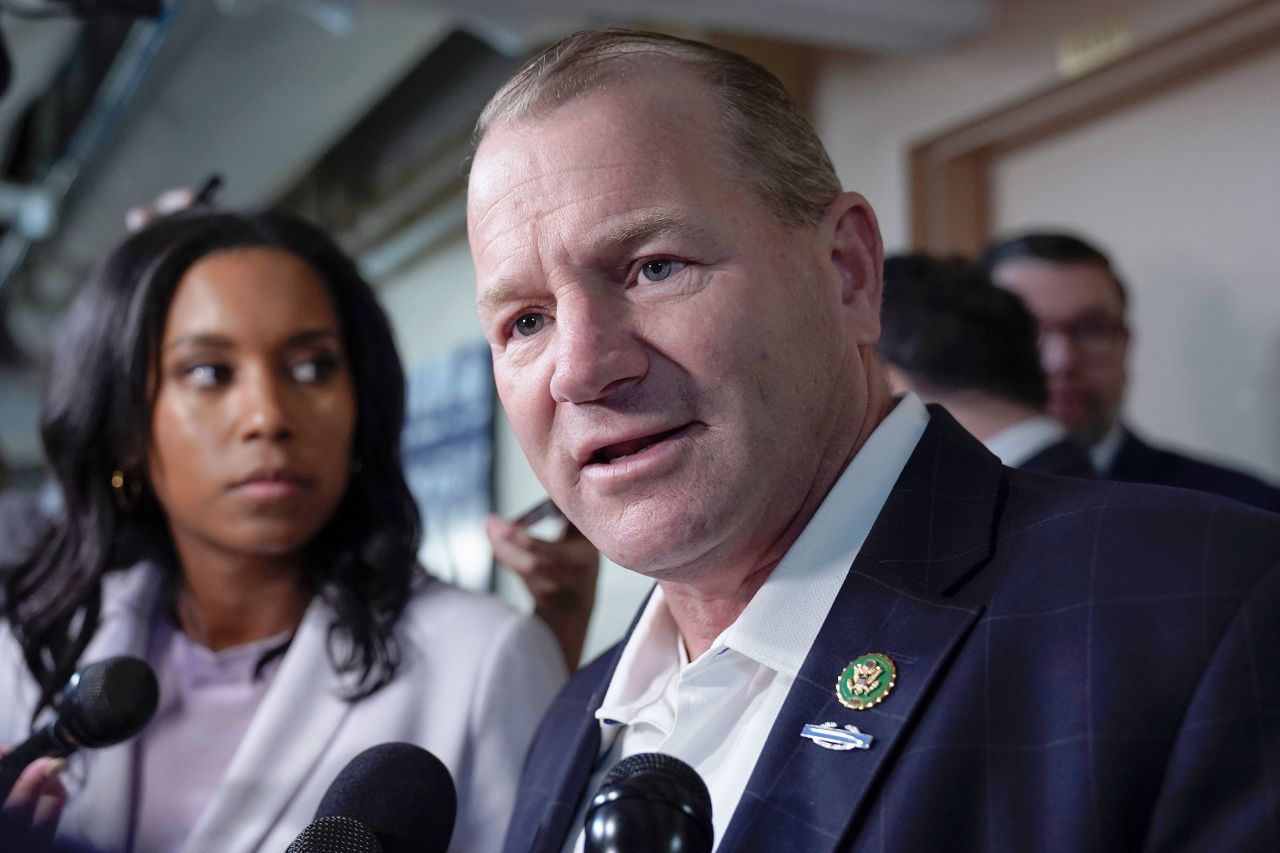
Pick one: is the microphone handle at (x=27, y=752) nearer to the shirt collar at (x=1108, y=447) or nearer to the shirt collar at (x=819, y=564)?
the shirt collar at (x=819, y=564)

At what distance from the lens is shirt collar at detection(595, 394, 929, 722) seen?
104 cm

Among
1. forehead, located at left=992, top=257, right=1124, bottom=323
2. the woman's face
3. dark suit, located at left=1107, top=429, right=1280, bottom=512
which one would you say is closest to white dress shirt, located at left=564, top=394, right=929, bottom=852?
the woman's face

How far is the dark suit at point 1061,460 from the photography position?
187 centimetres

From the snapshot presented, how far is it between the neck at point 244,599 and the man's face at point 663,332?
0.79 metres

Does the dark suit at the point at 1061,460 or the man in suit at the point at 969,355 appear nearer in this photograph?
the dark suit at the point at 1061,460

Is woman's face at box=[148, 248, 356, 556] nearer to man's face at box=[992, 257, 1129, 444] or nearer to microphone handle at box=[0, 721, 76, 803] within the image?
microphone handle at box=[0, 721, 76, 803]

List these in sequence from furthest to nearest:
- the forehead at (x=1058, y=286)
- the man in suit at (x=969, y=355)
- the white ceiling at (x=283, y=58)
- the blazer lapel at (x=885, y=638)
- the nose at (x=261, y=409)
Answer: the white ceiling at (x=283, y=58)
the forehead at (x=1058, y=286)
the man in suit at (x=969, y=355)
the nose at (x=261, y=409)
the blazer lapel at (x=885, y=638)

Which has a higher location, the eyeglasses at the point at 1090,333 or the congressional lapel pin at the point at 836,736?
the eyeglasses at the point at 1090,333

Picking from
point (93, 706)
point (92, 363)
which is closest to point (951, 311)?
point (92, 363)

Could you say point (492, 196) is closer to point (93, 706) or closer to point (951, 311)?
point (93, 706)

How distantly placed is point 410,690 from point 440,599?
16 cm

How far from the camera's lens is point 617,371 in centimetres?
102

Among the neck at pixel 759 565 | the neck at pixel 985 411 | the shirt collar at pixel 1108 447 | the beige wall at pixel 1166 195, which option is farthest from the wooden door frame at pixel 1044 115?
the neck at pixel 759 565

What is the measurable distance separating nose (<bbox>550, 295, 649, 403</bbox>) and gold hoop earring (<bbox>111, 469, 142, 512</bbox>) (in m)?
1.01
